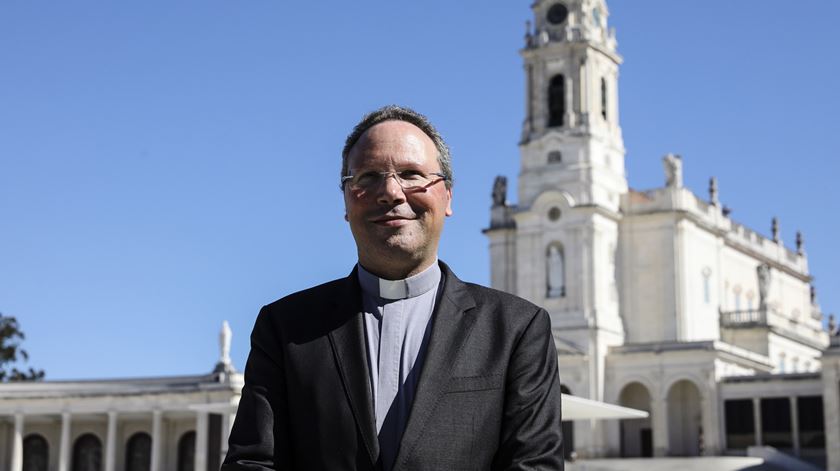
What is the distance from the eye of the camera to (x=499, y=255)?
241 ft

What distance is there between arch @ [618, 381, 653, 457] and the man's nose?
63913 millimetres

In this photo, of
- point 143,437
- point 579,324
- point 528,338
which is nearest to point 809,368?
point 579,324

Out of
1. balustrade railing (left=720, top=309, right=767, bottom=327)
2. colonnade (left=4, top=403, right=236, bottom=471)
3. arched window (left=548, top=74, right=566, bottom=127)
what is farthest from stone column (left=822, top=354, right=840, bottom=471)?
colonnade (left=4, top=403, right=236, bottom=471)

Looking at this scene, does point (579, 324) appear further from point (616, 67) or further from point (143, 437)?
point (143, 437)

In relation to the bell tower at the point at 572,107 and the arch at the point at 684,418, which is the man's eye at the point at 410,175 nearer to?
the arch at the point at 684,418

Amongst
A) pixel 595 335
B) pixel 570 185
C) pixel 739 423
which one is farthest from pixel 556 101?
pixel 739 423

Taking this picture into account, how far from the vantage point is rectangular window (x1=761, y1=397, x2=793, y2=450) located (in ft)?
208

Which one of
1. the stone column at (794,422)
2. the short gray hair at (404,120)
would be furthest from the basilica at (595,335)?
the short gray hair at (404,120)

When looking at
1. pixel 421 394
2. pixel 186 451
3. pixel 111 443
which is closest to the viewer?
pixel 421 394

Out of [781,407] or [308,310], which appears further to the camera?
[781,407]

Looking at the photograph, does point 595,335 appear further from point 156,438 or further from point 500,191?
point 156,438

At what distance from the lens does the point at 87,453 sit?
227 feet

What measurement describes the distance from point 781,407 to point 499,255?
57.1 feet

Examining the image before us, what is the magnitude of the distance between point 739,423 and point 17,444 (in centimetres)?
3524
